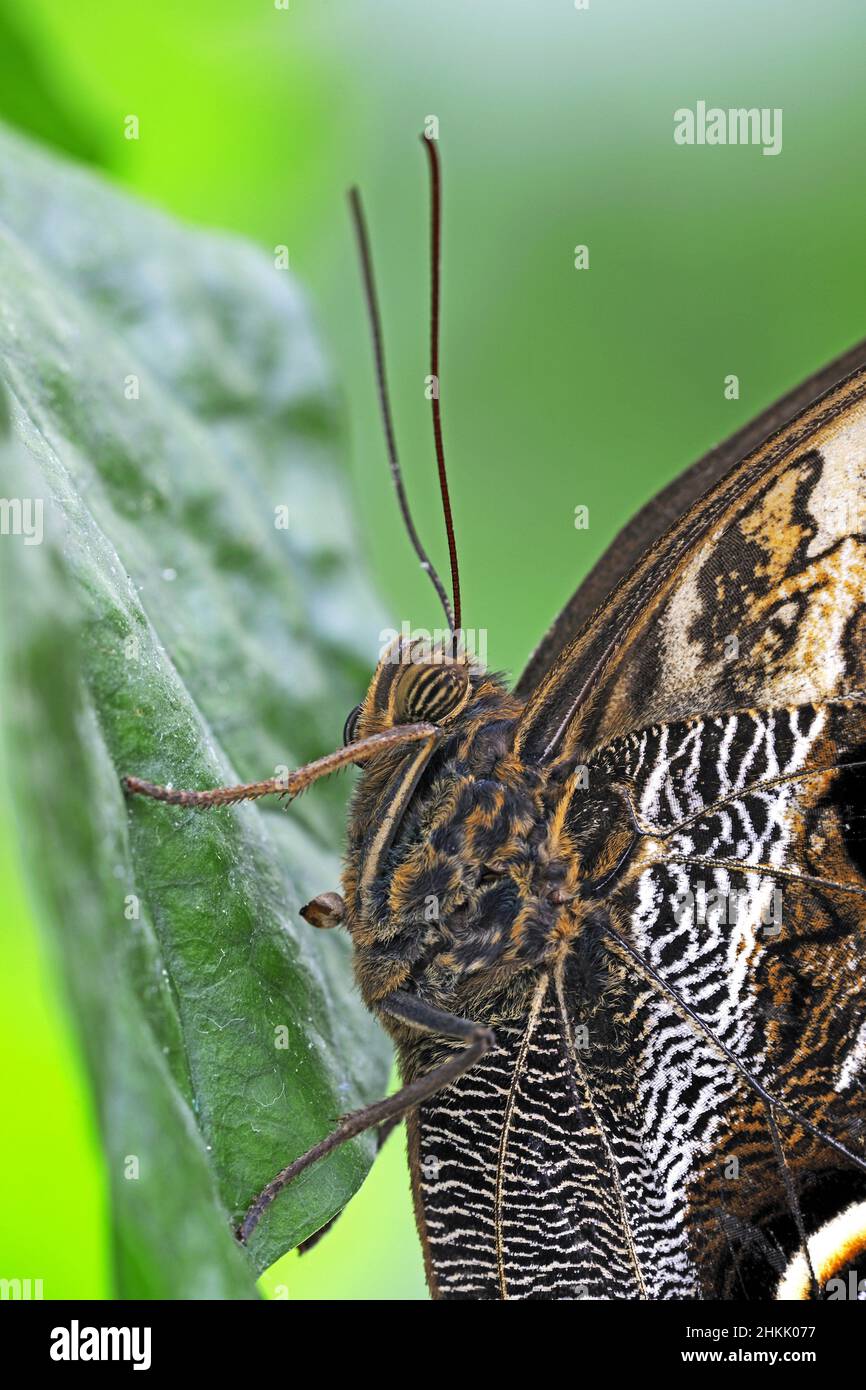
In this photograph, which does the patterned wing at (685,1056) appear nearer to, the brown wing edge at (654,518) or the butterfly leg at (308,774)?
the butterfly leg at (308,774)

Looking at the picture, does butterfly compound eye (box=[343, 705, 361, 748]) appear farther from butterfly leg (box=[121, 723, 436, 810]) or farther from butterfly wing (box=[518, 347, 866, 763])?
butterfly wing (box=[518, 347, 866, 763])

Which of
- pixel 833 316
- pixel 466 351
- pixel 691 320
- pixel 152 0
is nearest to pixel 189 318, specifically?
pixel 152 0

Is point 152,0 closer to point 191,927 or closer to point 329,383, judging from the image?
point 329,383

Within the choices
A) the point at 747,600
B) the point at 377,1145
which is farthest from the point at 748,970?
the point at 377,1145

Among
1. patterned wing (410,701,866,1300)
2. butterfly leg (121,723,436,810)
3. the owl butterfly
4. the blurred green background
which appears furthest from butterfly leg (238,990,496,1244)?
the blurred green background

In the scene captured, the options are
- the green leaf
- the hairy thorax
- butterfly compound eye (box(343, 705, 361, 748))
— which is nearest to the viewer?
the green leaf

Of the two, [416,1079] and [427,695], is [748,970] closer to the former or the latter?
[416,1079]
